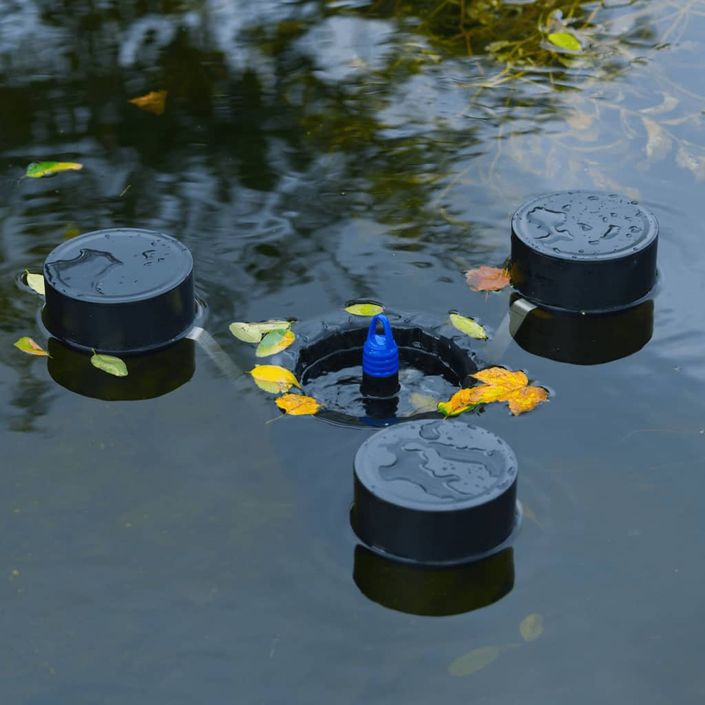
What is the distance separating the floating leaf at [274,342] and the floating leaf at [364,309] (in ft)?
0.73

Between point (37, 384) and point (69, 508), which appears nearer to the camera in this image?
point (69, 508)

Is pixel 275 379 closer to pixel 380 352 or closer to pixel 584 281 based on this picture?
pixel 380 352

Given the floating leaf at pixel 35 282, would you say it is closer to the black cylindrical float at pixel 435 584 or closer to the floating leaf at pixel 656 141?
the black cylindrical float at pixel 435 584

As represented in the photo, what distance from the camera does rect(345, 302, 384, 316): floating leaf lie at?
4.00m

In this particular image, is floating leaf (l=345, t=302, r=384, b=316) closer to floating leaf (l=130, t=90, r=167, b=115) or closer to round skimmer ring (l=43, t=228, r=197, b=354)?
round skimmer ring (l=43, t=228, r=197, b=354)

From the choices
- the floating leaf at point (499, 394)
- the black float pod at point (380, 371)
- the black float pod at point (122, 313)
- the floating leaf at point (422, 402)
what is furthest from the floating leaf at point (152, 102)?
the floating leaf at point (499, 394)

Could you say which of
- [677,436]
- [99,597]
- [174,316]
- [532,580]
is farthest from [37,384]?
[677,436]

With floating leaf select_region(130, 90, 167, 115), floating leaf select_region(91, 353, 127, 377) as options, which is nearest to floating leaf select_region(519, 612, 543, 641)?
floating leaf select_region(91, 353, 127, 377)

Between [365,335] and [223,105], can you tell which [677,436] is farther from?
[223,105]

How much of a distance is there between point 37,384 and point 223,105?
179cm

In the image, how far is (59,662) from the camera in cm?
294

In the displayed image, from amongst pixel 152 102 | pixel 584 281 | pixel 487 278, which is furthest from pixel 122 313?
pixel 152 102

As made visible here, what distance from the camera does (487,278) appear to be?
4.21m

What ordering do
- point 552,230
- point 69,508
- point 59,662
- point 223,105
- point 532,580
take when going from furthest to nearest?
point 223,105 < point 552,230 < point 69,508 < point 532,580 < point 59,662
